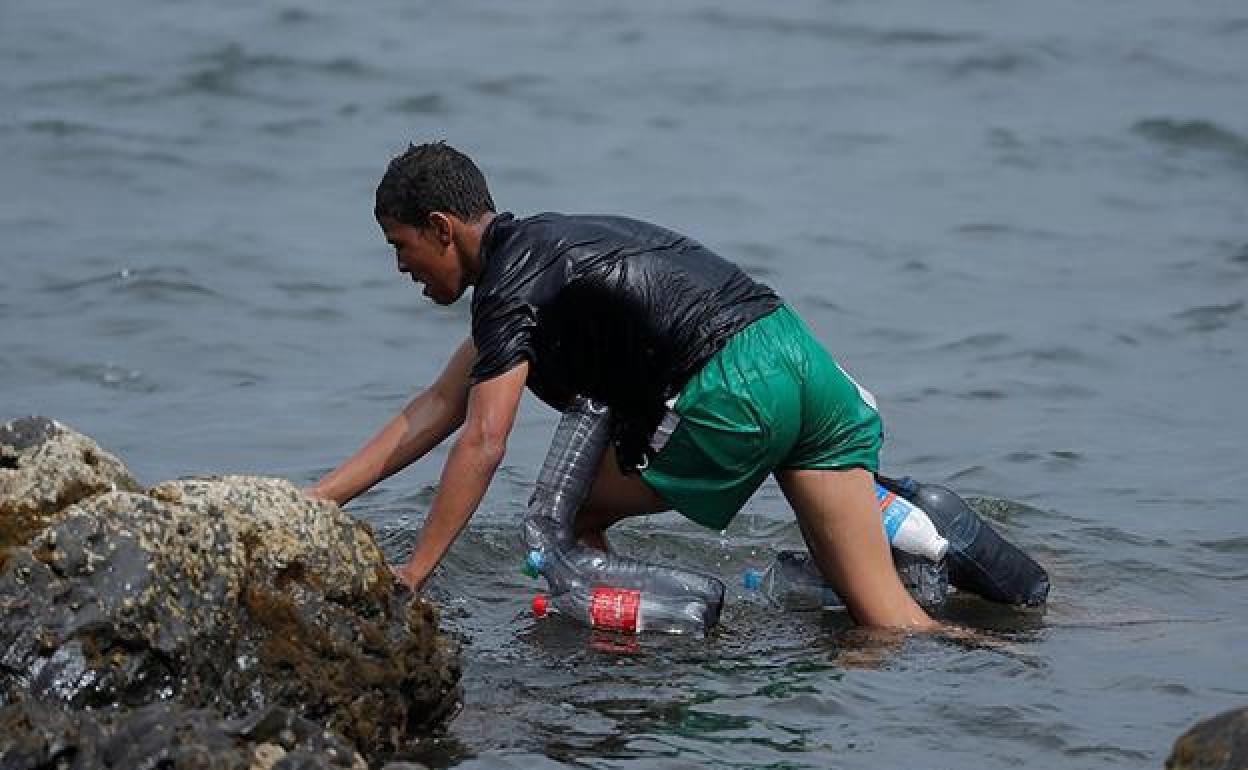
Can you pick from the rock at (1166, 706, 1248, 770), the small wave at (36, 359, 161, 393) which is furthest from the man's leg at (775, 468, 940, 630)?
the small wave at (36, 359, 161, 393)

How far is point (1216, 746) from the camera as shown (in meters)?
4.92

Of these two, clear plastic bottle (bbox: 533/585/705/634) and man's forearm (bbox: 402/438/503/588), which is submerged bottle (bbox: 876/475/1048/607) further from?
man's forearm (bbox: 402/438/503/588)

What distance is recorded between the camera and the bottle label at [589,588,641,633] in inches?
299

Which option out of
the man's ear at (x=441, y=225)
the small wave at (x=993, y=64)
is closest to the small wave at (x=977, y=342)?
the man's ear at (x=441, y=225)

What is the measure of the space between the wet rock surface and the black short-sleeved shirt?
1.09 metres

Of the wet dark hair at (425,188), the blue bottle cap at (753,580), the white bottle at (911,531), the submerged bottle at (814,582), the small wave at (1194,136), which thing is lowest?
the blue bottle cap at (753,580)

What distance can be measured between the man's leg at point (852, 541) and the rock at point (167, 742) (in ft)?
8.49

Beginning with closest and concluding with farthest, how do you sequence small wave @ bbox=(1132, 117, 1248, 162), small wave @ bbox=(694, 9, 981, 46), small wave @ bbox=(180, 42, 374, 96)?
1. small wave @ bbox=(1132, 117, 1248, 162)
2. small wave @ bbox=(180, 42, 374, 96)
3. small wave @ bbox=(694, 9, 981, 46)

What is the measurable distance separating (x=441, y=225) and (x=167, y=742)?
95.1 inches

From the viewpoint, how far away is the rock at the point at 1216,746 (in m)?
4.86

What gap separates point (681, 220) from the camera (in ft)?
52.6

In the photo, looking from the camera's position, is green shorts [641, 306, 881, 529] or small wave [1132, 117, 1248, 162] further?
small wave [1132, 117, 1248, 162]

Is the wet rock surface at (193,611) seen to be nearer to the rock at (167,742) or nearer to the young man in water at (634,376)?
the rock at (167,742)

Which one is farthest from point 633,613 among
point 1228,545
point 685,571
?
point 1228,545
